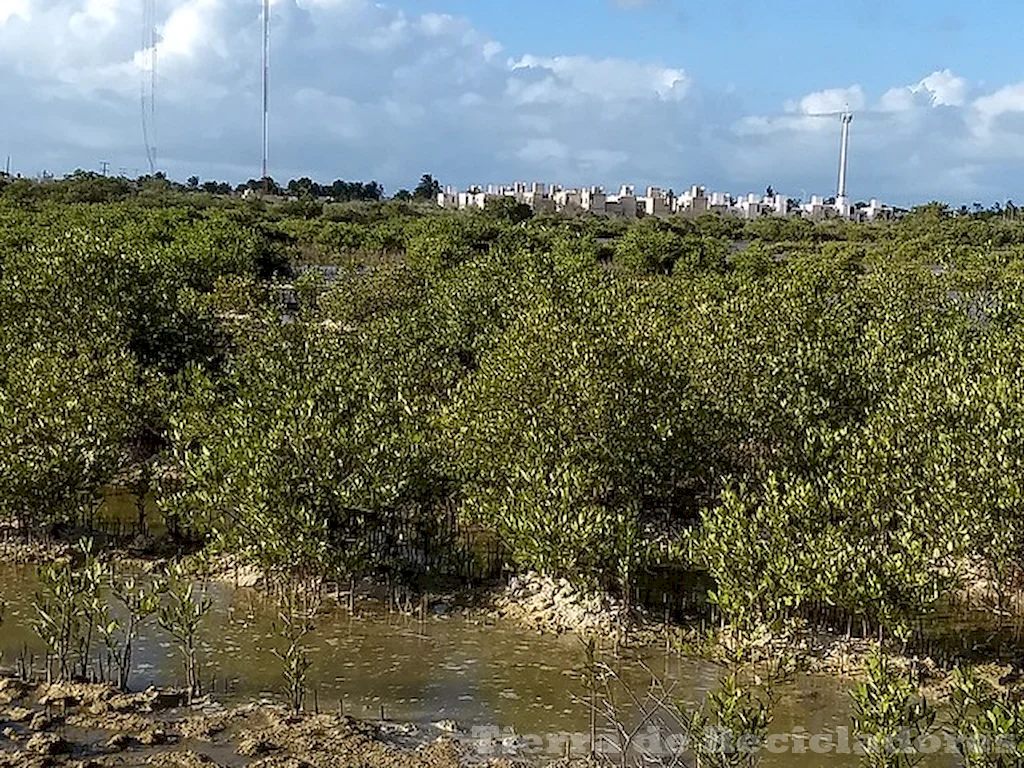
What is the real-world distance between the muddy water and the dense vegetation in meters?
1.28

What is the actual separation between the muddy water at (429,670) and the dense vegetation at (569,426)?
1.28 metres

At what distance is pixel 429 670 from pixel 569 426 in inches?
231

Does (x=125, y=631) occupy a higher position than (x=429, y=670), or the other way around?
(x=125, y=631)

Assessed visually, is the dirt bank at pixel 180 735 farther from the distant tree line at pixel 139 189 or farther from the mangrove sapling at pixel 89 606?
the distant tree line at pixel 139 189

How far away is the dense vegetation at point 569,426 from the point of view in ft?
59.9

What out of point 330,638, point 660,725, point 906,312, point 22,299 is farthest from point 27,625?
point 906,312

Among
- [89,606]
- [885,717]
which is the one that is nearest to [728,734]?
[885,717]

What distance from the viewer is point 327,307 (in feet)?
139

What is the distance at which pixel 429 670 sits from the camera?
58.7 ft

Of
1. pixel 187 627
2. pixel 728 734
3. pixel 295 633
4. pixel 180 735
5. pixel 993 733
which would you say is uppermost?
pixel 993 733

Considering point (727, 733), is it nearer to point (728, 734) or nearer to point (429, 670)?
point (728, 734)

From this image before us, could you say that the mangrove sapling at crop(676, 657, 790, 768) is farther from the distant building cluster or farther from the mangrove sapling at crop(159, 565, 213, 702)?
the distant building cluster

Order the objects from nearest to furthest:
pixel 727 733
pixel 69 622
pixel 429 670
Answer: pixel 727 733, pixel 69 622, pixel 429 670

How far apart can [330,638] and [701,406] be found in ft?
30.5
